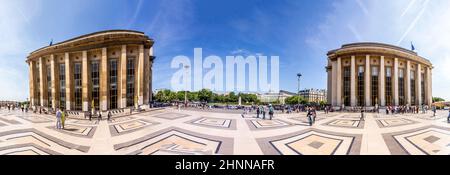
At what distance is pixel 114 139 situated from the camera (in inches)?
63.7

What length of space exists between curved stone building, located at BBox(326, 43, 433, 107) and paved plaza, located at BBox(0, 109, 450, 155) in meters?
0.78

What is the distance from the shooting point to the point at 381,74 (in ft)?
12.7

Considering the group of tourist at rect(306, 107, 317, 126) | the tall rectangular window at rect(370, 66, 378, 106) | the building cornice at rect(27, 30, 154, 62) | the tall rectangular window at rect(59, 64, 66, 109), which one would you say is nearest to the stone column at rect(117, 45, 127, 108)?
the building cornice at rect(27, 30, 154, 62)

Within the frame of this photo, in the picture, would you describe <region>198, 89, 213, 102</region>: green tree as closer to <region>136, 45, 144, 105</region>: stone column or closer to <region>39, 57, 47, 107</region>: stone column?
<region>136, 45, 144, 105</region>: stone column

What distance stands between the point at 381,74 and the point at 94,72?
6122mm

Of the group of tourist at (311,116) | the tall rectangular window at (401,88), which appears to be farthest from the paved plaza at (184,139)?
the tall rectangular window at (401,88)

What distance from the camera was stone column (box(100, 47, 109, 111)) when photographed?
5.98 feet

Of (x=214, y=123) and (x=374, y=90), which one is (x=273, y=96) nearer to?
(x=214, y=123)

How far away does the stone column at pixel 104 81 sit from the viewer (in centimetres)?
182

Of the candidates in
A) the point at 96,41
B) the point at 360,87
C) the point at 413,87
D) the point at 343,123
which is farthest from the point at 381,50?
the point at 96,41
